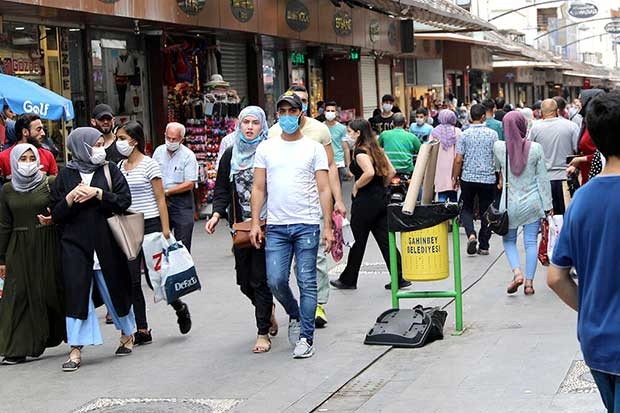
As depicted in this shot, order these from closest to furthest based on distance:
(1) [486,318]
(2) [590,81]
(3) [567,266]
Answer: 1. (3) [567,266]
2. (1) [486,318]
3. (2) [590,81]

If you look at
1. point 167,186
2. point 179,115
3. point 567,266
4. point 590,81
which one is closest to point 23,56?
point 179,115

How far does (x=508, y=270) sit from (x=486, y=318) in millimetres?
3084

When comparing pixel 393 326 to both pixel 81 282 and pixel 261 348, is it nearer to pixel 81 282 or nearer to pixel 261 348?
pixel 261 348

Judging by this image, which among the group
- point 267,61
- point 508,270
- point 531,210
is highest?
point 267,61

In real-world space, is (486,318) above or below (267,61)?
below

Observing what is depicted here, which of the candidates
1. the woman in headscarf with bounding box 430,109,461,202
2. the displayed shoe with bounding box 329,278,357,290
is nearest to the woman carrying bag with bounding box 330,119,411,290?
the displayed shoe with bounding box 329,278,357,290

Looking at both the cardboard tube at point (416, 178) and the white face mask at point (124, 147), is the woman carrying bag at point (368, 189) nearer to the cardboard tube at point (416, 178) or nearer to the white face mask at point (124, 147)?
the cardboard tube at point (416, 178)

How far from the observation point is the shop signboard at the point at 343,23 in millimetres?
26281

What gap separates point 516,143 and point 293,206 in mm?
3527

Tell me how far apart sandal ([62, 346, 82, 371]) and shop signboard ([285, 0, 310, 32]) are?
14589mm

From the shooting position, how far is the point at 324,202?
28.5 ft

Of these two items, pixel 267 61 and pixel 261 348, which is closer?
pixel 261 348

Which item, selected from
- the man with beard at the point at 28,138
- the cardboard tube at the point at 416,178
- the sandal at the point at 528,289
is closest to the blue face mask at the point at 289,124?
the cardboard tube at the point at 416,178

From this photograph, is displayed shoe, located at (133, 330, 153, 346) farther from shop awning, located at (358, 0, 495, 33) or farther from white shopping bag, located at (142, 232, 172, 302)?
shop awning, located at (358, 0, 495, 33)
